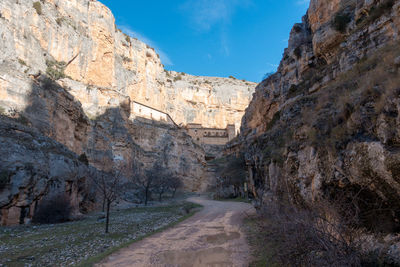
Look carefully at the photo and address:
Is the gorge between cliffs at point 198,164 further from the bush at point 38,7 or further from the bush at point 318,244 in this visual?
the bush at point 38,7

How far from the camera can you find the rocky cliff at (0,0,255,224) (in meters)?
17.8

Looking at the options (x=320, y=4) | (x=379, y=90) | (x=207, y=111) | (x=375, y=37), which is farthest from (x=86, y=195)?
(x=207, y=111)

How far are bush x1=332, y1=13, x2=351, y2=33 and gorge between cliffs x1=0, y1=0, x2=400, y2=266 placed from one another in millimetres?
163

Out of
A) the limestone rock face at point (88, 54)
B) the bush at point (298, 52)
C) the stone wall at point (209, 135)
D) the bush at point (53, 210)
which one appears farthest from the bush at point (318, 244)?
the stone wall at point (209, 135)

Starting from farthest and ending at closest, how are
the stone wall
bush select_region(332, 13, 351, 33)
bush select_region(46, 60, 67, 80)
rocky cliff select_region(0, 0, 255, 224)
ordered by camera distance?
the stone wall → bush select_region(46, 60, 67, 80) → bush select_region(332, 13, 351, 33) → rocky cliff select_region(0, 0, 255, 224)

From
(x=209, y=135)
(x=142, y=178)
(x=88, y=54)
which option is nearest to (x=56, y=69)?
(x=88, y=54)

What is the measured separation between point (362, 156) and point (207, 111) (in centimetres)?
7829

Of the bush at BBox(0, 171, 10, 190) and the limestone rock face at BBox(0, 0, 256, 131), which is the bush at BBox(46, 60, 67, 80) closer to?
the limestone rock face at BBox(0, 0, 256, 131)

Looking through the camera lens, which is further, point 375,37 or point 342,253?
point 375,37

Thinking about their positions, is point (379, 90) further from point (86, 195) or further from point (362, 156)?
point (86, 195)

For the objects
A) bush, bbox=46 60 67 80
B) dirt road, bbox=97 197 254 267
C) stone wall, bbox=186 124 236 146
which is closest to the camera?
dirt road, bbox=97 197 254 267

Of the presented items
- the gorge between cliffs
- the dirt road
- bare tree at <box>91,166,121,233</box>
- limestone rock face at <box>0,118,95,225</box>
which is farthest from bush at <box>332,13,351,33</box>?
limestone rock face at <box>0,118,95,225</box>

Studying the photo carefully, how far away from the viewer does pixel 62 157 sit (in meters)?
17.6

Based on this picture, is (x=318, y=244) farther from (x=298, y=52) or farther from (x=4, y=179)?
(x=298, y=52)
